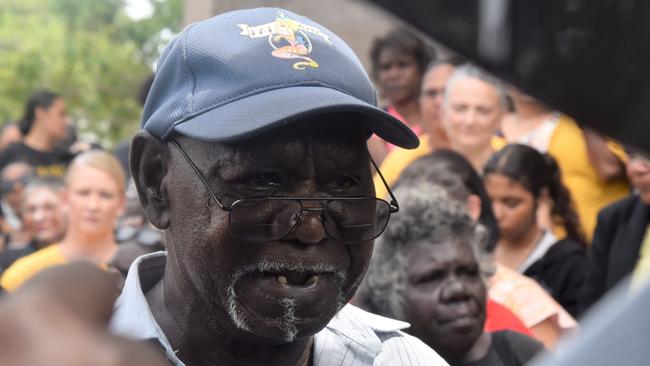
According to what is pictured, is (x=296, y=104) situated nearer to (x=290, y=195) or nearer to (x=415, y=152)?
(x=290, y=195)

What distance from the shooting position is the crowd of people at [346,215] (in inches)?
84.4

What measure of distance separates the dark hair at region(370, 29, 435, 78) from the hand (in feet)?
19.8

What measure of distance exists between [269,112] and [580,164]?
14.4ft

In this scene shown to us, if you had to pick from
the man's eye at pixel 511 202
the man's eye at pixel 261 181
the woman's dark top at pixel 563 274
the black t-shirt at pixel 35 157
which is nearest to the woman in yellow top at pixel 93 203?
the man's eye at pixel 511 202

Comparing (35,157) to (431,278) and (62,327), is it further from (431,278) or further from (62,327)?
(62,327)

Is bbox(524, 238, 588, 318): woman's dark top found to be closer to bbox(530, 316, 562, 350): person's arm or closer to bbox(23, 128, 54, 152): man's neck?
bbox(530, 316, 562, 350): person's arm

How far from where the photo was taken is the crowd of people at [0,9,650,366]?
7.03 ft

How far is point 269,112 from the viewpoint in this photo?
2.11 m

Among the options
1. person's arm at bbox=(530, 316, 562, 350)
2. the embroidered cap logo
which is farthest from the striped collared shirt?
person's arm at bbox=(530, 316, 562, 350)

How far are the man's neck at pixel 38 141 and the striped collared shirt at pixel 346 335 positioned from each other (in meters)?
7.72

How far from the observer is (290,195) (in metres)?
2.16

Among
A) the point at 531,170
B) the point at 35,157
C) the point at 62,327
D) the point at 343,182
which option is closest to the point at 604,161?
the point at 531,170

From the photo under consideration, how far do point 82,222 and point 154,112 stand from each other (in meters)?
3.97

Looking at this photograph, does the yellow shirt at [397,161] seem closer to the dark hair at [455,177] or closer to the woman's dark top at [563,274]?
the dark hair at [455,177]
